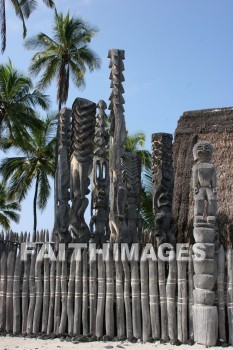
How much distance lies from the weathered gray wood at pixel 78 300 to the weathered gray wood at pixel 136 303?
0.93m

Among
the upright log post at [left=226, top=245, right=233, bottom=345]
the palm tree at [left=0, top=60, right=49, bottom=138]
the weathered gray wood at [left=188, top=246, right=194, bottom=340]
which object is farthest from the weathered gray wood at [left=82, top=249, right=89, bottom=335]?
the palm tree at [left=0, top=60, right=49, bottom=138]

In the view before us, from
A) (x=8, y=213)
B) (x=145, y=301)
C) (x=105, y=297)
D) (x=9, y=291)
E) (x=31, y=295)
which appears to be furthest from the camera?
(x=8, y=213)

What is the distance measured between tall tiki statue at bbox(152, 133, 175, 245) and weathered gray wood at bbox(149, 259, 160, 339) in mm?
3607

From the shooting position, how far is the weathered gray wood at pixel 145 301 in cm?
707

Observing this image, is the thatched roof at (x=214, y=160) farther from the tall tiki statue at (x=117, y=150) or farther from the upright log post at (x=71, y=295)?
the upright log post at (x=71, y=295)

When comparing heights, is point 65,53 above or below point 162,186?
above

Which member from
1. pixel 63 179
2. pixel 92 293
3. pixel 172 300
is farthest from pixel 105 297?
pixel 63 179

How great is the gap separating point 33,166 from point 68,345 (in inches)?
777

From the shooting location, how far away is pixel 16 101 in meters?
23.9

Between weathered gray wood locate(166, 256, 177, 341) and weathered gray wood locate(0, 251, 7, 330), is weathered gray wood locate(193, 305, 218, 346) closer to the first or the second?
weathered gray wood locate(166, 256, 177, 341)

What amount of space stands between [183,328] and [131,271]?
3.69 ft

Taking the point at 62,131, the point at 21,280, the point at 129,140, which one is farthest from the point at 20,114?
the point at 21,280

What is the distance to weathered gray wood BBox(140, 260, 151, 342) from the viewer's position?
7066mm

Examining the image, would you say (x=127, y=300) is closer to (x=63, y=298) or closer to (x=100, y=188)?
(x=63, y=298)
